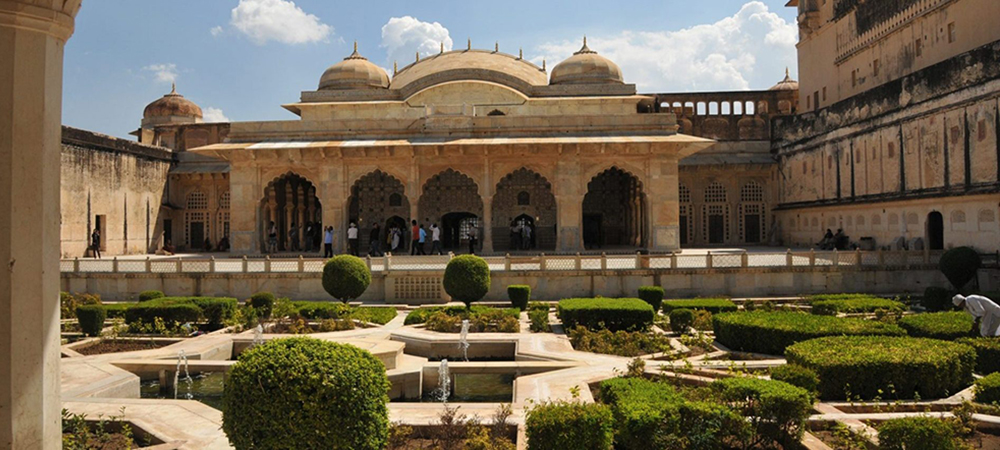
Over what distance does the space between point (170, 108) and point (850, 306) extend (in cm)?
3287

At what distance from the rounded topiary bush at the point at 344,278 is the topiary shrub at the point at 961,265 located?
12066 millimetres

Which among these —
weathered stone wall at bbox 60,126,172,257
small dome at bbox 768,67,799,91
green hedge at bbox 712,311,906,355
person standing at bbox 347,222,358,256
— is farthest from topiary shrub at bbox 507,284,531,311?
small dome at bbox 768,67,799,91

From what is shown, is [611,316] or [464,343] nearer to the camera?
[464,343]

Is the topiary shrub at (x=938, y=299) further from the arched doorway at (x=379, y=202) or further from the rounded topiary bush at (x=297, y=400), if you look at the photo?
the arched doorway at (x=379, y=202)

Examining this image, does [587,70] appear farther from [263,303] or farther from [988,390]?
[988,390]

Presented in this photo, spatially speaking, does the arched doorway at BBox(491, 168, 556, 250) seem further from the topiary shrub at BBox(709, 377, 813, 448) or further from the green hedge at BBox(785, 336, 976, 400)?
the topiary shrub at BBox(709, 377, 813, 448)

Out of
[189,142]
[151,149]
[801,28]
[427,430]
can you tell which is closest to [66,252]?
[151,149]

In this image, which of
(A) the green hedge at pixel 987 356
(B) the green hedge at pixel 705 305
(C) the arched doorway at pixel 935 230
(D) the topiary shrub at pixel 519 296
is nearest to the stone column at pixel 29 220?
(A) the green hedge at pixel 987 356

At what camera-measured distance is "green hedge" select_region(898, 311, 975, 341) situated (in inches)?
354

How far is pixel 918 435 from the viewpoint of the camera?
4777 millimetres

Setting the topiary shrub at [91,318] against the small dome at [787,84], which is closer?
the topiary shrub at [91,318]

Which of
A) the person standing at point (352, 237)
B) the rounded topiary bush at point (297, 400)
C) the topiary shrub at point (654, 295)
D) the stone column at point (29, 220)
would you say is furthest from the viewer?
→ the person standing at point (352, 237)

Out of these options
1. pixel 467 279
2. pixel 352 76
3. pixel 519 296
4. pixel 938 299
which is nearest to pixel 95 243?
pixel 352 76

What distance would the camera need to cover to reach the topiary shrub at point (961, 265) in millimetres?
14875
